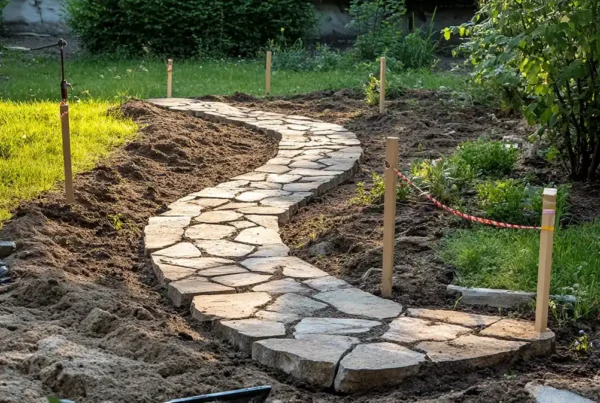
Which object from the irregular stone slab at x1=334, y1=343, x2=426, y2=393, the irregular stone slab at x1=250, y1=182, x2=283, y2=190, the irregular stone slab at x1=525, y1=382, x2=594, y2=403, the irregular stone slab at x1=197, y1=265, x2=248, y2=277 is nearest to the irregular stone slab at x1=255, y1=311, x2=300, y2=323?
the irregular stone slab at x1=334, y1=343, x2=426, y2=393

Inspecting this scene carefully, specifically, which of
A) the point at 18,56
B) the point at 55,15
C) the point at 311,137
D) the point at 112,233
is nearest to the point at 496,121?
the point at 311,137

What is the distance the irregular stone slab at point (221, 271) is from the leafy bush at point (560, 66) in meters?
2.52

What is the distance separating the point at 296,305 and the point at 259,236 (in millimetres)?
1401

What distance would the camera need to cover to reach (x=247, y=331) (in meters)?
4.47

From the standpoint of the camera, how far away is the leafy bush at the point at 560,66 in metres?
6.23

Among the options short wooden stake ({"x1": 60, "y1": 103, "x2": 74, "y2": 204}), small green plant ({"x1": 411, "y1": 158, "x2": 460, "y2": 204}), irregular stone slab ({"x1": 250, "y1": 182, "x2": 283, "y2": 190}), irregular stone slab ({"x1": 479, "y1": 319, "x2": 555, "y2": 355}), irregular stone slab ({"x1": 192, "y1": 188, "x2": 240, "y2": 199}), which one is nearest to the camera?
irregular stone slab ({"x1": 479, "y1": 319, "x2": 555, "y2": 355})

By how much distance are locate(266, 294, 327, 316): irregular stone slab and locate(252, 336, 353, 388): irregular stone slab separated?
43cm

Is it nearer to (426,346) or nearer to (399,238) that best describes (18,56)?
(399,238)

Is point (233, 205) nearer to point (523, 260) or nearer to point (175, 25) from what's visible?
point (523, 260)

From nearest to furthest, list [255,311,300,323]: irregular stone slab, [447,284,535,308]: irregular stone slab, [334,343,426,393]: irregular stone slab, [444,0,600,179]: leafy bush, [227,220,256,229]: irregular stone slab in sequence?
[334,343,426,393]: irregular stone slab < [255,311,300,323]: irregular stone slab < [447,284,535,308]: irregular stone slab < [444,0,600,179]: leafy bush < [227,220,256,229]: irregular stone slab

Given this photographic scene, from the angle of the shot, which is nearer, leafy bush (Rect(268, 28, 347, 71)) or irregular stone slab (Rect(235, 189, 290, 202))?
irregular stone slab (Rect(235, 189, 290, 202))

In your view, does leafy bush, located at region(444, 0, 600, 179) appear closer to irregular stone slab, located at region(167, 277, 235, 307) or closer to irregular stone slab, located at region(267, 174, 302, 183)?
irregular stone slab, located at region(267, 174, 302, 183)

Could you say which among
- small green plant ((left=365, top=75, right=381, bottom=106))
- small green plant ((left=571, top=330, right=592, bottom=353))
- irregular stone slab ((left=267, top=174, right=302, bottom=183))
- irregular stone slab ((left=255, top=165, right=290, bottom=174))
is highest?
small green plant ((left=365, top=75, right=381, bottom=106))

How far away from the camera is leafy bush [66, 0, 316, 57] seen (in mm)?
17609
